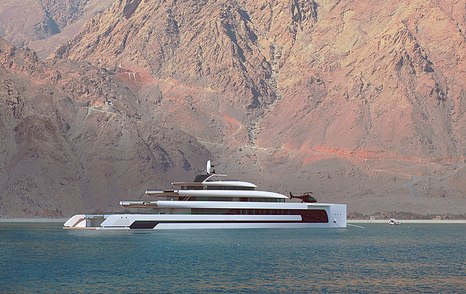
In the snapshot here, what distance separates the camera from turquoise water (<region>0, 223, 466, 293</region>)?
78.1 metres

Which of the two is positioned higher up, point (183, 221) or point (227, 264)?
point (183, 221)

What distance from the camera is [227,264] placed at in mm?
95250

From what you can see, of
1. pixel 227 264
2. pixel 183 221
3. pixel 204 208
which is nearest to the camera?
pixel 227 264

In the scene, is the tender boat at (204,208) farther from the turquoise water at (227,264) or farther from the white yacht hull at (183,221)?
the turquoise water at (227,264)

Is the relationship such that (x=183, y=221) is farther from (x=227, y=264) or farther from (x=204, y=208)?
(x=227, y=264)

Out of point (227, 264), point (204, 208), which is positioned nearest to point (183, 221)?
point (204, 208)

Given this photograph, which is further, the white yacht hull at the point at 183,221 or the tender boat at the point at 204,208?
the white yacht hull at the point at 183,221

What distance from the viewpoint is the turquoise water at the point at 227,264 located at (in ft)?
256

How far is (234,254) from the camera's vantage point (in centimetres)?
10688

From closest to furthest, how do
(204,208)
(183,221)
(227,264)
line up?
(227,264)
(204,208)
(183,221)

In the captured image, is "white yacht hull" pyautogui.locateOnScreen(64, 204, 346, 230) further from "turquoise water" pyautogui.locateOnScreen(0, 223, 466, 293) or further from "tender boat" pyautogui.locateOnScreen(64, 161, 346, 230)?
"turquoise water" pyautogui.locateOnScreen(0, 223, 466, 293)

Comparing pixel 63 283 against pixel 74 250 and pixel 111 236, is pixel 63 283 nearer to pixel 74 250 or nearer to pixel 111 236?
pixel 74 250

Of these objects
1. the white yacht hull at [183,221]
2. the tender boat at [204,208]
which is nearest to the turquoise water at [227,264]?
the white yacht hull at [183,221]

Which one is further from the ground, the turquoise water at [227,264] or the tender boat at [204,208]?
the tender boat at [204,208]
